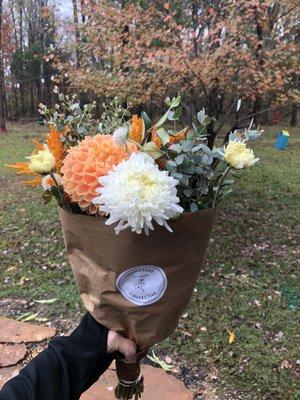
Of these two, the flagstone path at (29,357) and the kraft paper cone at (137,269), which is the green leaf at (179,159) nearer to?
the kraft paper cone at (137,269)

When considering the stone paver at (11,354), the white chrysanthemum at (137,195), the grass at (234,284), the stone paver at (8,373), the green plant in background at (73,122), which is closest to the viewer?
the white chrysanthemum at (137,195)

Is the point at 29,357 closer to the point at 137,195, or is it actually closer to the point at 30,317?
the point at 30,317

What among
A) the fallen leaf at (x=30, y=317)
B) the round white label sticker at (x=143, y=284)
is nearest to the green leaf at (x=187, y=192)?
the round white label sticker at (x=143, y=284)

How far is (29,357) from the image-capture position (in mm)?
2766

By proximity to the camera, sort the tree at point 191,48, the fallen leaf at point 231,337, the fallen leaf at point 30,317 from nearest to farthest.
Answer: the fallen leaf at point 231,337 < the fallen leaf at point 30,317 < the tree at point 191,48

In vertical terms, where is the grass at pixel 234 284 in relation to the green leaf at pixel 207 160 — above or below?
below

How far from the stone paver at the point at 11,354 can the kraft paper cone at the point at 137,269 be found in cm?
162

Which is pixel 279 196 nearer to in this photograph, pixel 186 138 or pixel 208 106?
pixel 208 106

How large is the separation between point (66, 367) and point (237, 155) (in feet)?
2.44

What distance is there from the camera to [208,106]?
17.2 ft

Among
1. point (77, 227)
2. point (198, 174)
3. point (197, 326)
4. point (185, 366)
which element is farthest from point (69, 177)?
point (197, 326)

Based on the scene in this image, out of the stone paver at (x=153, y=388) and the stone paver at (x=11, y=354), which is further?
the stone paver at (x=11, y=354)

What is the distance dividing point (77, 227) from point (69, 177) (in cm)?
15

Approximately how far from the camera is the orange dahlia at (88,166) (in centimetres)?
110
